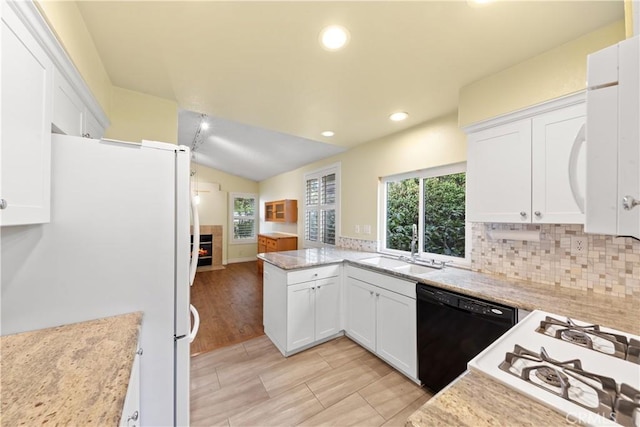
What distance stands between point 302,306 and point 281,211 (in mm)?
3591

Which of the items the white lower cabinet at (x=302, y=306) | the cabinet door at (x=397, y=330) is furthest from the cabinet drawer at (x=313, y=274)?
the cabinet door at (x=397, y=330)

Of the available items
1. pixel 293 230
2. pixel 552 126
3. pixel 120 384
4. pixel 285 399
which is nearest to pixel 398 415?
pixel 285 399

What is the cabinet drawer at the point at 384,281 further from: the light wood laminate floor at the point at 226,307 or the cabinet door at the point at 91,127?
the cabinet door at the point at 91,127

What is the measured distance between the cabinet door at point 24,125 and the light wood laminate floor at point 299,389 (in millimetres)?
1598

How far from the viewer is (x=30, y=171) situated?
897mm

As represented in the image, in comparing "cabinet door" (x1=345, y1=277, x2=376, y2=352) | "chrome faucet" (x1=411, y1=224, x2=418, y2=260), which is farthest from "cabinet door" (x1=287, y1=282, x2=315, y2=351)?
"chrome faucet" (x1=411, y1=224, x2=418, y2=260)

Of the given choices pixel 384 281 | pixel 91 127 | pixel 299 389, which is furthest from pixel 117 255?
pixel 384 281

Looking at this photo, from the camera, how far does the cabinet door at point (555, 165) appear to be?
4.50 feet

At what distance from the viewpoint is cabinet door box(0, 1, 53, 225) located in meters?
0.78

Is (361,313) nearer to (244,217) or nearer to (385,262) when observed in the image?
(385,262)

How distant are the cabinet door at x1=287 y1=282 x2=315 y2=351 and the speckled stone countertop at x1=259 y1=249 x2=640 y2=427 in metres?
0.25

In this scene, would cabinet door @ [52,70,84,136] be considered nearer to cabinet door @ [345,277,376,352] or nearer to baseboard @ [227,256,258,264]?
cabinet door @ [345,277,376,352]

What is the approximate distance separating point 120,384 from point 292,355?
71.6 inches

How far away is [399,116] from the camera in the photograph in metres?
2.40
